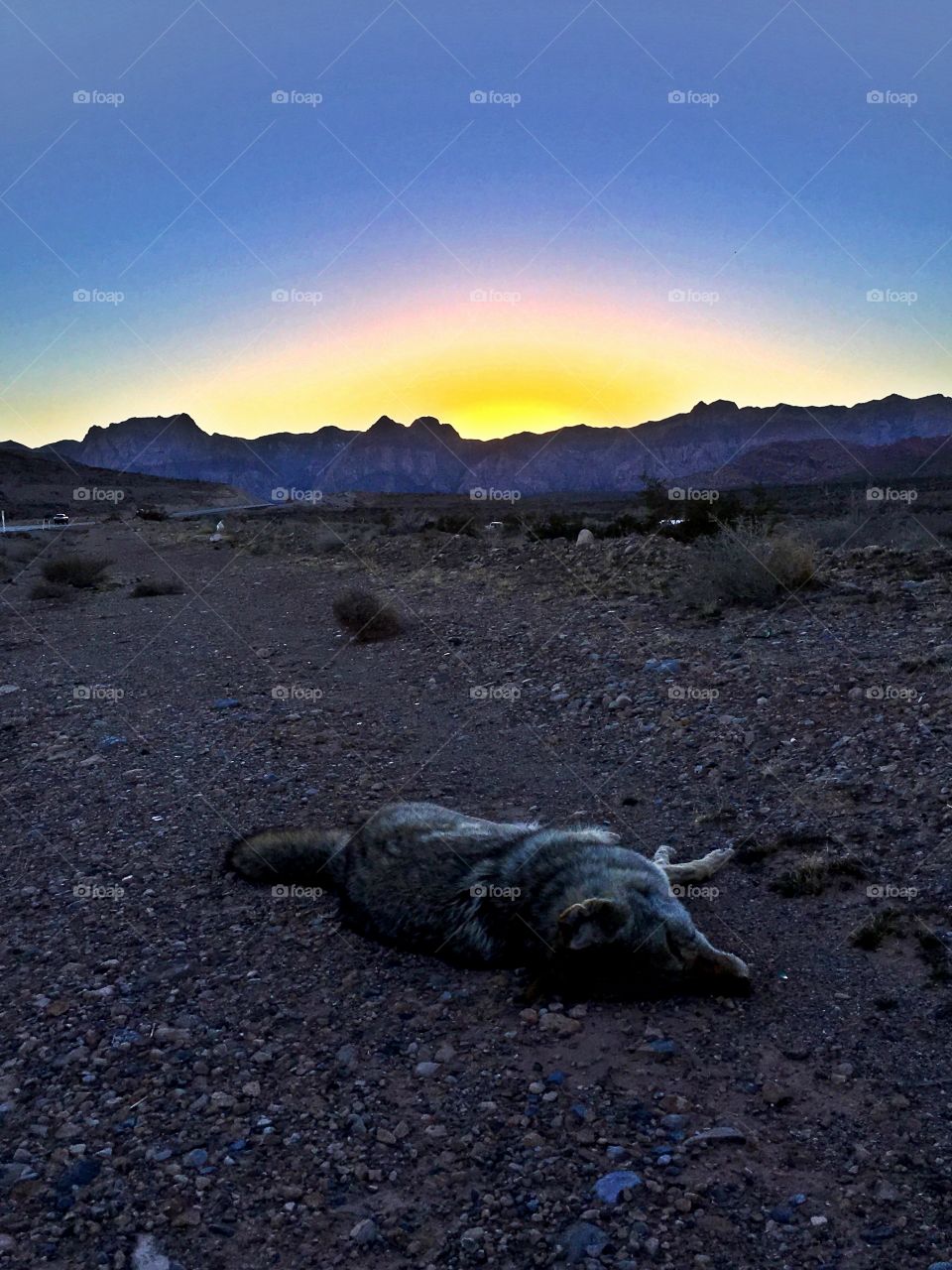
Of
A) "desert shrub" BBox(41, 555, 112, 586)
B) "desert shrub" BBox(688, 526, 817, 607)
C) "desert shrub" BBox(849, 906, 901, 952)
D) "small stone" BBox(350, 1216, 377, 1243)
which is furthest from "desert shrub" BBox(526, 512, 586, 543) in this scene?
"small stone" BBox(350, 1216, 377, 1243)

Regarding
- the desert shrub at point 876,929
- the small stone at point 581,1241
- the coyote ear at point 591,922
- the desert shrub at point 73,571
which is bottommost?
the small stone at point 581,1241

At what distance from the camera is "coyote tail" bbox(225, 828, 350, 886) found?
5211 millimetres

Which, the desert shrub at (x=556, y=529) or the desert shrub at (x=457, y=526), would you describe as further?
the desert shrub at (x=457, y=526)

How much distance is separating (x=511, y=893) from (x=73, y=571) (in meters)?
19.1

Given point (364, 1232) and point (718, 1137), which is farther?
point (718, 1137)

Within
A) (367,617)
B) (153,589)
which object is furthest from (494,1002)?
(153,589)

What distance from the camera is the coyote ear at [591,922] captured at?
3.85 meters

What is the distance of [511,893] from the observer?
14.3ft

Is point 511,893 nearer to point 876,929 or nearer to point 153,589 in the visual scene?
point 876,929

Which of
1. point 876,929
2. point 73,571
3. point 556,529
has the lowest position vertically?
point 876,929

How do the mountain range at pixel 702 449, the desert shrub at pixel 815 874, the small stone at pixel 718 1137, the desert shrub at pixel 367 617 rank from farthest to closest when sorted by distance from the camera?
the mountain range at pixel 702 449, the desert shrub at pixel 367 617, the desert shrub at pixel 815 874, the small stone at pixel 718 1137

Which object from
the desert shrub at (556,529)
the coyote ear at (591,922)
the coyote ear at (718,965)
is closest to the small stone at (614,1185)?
the coyote ear at (591,922)

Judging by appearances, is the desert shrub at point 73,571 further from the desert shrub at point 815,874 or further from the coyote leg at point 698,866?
the desert shrub at point 815,874

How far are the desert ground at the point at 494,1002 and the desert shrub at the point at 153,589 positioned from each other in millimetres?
9283
